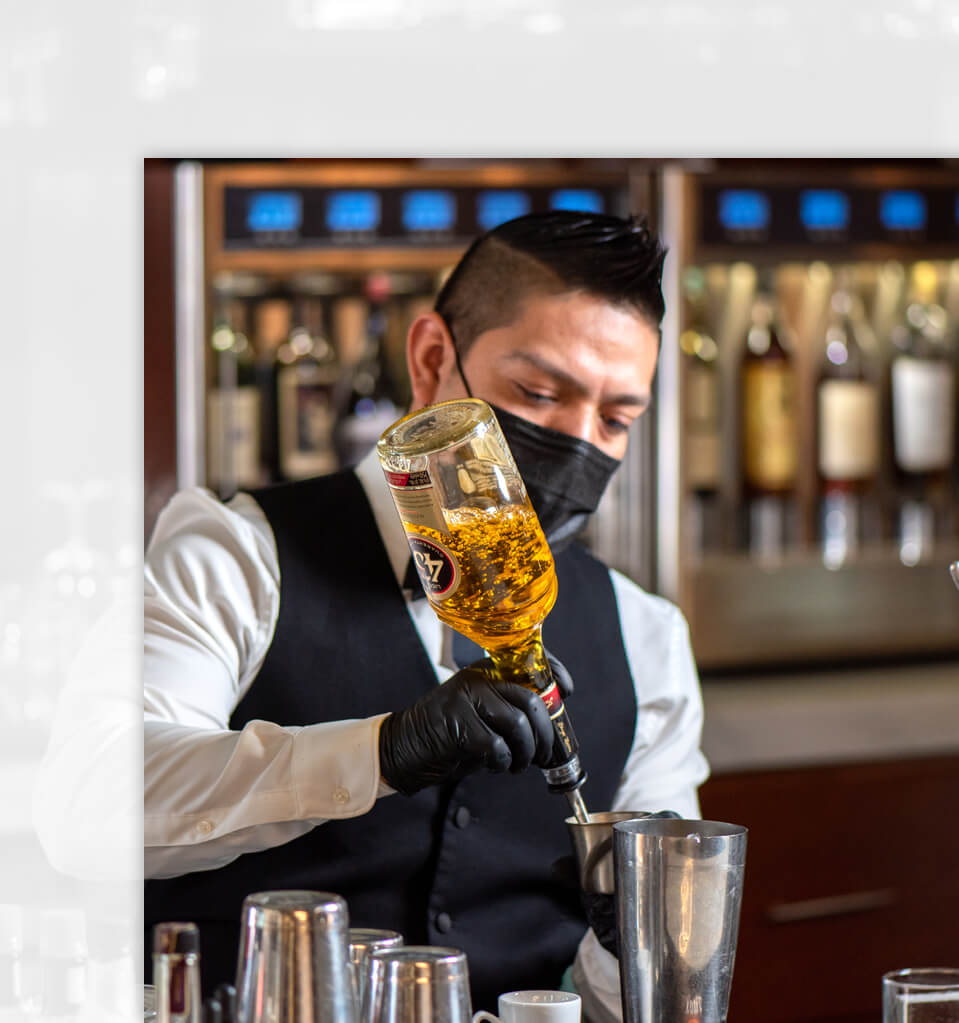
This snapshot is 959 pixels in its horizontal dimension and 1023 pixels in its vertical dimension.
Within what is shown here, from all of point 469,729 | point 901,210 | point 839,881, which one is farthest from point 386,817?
point 901,210

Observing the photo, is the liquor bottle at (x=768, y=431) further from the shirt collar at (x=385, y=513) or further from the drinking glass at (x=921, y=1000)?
the drinking glass at (x=921, y=1000)

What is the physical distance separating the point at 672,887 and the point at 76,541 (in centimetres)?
48

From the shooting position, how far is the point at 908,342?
2492 mm

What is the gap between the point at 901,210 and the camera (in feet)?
8.32

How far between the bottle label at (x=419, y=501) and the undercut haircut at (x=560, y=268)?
26 cm

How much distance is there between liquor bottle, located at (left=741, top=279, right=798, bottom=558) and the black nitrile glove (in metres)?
1.52

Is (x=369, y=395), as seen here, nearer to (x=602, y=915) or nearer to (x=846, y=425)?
(x=846, y=425)

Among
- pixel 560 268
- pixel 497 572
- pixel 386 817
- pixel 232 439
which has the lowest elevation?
pixel 386 817

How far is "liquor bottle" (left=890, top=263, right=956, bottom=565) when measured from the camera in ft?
7.92

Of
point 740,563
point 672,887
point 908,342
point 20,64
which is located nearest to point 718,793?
point 740,563

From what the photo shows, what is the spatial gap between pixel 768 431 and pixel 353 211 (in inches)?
30.6

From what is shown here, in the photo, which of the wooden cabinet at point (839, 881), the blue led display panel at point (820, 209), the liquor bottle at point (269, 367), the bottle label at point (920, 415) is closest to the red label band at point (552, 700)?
the wooden cabinet at point (839, 881)

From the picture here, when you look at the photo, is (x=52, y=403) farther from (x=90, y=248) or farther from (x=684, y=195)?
(x=684, y=195)

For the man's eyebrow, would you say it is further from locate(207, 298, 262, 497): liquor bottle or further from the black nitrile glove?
locate(207, 298, 262, 497): liquor bottle
